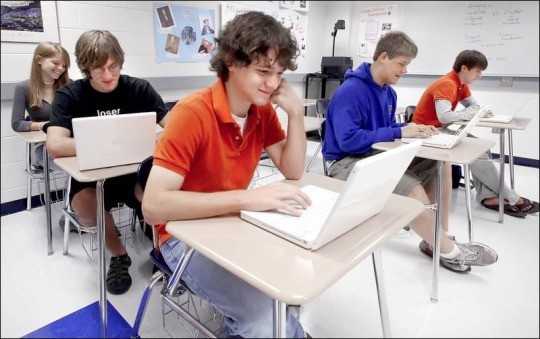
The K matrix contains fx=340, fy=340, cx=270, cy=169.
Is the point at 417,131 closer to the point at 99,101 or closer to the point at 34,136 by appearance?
the point at 99,101

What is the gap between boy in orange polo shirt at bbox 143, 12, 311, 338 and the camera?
2.11ft

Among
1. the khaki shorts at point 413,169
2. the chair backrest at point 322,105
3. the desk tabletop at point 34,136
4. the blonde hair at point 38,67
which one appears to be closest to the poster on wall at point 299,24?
the chair backrest at point 322,105

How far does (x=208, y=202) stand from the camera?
65 cm

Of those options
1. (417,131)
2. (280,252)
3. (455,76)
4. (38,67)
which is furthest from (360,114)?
(38,67)

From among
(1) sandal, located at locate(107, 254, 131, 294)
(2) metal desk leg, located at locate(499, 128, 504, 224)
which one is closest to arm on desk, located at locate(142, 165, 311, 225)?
(1) sandal, located at locate(107, 254, 131, 294)

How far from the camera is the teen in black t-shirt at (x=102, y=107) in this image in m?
1.20

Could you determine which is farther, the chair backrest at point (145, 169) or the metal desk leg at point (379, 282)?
the chair backrest at point (145, 169)

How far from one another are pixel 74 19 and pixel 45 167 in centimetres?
98

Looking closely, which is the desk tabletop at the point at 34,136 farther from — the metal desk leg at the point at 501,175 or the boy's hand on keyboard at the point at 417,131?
the metal desk leg at the point at 501,175

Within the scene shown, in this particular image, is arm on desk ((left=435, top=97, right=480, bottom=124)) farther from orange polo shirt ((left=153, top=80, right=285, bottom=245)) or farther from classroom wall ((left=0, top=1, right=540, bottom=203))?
orange polo shirt ((left=153, top=80, right=285, bottom=245))

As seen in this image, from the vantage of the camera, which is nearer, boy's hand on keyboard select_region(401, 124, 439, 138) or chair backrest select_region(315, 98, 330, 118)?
boy's hand on keyboard select_region(401, 124, 439, 138)

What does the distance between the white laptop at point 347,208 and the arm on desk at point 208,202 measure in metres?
0.02

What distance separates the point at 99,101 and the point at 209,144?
87 centimetres

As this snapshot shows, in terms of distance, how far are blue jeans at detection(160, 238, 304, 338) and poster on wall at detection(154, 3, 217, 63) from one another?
6.01 feet
